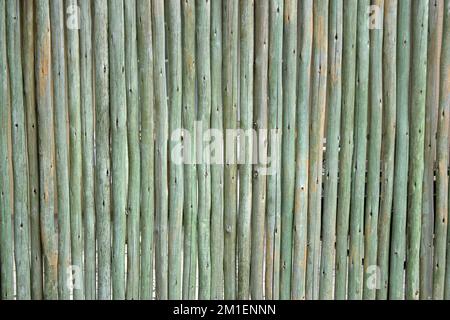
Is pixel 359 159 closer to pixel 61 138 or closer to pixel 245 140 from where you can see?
pixel 245 140

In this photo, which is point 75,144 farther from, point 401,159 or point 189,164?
point 401,159

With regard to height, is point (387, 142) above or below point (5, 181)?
above

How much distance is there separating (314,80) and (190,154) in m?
0.91

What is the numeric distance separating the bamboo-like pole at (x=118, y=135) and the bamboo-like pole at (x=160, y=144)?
0.66 feet

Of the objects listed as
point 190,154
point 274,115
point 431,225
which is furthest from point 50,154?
point 431,225

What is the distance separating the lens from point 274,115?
12.7ft

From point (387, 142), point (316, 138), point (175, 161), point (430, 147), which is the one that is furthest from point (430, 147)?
point (175, 161)

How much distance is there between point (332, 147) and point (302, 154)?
197 mm

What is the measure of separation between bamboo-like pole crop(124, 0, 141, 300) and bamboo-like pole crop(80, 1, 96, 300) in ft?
0.74

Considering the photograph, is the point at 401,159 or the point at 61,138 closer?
the point at 61,138

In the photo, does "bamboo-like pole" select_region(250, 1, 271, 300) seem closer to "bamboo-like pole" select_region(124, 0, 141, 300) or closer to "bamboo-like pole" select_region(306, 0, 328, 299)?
"bamboo-like pole" select_region(306, 0, 328, 299)

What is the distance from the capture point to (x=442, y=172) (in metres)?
3.94

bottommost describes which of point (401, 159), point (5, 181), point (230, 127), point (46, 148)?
point (5, 181)

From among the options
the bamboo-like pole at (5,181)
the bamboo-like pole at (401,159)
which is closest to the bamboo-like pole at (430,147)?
the bamboo-like pole at (401,159)
